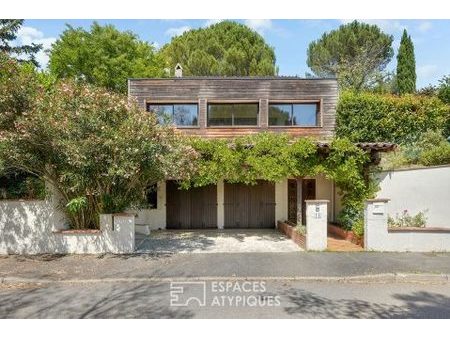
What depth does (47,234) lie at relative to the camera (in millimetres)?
10523

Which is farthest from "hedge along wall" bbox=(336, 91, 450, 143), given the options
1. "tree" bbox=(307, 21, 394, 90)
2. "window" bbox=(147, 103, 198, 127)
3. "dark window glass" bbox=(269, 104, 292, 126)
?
"tree" bbox=(307, 21, 394, 90)

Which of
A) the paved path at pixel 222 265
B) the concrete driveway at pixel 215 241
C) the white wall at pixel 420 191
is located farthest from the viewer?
the white wall at pixel 420 191

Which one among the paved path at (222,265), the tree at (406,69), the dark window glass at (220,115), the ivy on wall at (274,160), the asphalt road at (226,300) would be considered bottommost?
the asphalt road at (226,300)

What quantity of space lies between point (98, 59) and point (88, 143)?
24.7 meters

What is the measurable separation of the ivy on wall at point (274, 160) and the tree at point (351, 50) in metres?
22.2

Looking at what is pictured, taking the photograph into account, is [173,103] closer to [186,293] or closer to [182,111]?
[182,111]

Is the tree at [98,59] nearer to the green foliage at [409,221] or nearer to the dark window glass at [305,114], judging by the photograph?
the dark window glass at [305,114]

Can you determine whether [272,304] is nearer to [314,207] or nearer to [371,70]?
[314,207]

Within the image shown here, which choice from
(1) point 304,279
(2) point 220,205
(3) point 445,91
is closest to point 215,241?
(2) point 220,205

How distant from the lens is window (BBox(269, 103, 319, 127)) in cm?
1711

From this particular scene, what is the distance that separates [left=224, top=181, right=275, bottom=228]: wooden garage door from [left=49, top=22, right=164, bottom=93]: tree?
19.0m

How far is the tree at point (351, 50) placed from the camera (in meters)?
33.8

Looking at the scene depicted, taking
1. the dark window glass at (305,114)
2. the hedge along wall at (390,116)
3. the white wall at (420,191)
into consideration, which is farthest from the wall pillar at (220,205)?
the hedge along wall at (390,116)

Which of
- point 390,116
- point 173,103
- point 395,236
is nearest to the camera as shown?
point 395,236
